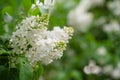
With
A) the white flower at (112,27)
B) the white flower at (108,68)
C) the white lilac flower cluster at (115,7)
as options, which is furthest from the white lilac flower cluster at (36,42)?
the white lilac flower cluster at (115,7)

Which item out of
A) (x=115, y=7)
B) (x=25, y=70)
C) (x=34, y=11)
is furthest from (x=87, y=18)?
(x=25, y=70)

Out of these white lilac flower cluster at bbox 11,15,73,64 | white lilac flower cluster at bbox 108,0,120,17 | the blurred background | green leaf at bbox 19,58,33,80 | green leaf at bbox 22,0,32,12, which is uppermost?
white lilac flower cluster at bbox 108,0,120,17

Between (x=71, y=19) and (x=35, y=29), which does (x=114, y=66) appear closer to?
(x=71, y=19)

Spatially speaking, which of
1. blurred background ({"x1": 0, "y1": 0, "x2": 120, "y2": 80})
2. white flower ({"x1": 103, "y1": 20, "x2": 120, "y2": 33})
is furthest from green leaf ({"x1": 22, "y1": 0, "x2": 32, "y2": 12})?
white flower ({"x1": 103, "y1": 20, "x2": 120, "y2": 33})

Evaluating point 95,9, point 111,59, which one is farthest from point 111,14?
point 111,59

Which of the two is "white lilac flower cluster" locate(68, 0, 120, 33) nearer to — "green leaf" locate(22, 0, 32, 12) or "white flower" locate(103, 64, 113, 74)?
"white flower" locate(103, 64, 113, 74)

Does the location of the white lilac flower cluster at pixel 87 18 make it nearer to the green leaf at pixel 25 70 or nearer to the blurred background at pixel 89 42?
the blurred background at pixel 89 42
